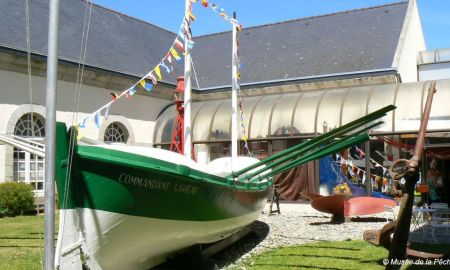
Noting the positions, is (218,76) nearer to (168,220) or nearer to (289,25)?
(289,25)

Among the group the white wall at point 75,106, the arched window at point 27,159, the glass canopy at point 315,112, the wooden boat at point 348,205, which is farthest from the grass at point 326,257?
the arched window at point 27,159

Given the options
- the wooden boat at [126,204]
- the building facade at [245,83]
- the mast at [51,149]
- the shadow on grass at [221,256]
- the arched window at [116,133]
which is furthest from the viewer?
the arched window at [116,133]

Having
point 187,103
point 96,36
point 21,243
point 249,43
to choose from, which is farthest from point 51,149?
point 249,43

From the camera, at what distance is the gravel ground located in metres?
7.82

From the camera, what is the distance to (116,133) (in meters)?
16.7

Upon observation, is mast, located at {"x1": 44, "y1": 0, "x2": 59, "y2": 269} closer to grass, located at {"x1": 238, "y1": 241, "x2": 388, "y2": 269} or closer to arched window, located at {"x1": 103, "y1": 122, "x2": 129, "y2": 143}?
grass, located at {"x1": 238, "y1": 241, "x2": 388, "y2": 269}

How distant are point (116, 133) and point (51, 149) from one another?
13057 mm

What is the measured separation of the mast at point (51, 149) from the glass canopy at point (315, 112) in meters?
11.0

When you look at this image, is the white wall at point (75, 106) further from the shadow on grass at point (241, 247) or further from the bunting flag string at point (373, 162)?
the bunting flag string at point (373, 162)

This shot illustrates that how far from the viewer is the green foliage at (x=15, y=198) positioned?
471 inches

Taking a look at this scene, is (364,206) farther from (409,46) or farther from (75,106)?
(409,46)

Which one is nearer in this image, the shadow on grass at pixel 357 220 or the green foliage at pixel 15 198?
the shadow on grass at pixel 357 220

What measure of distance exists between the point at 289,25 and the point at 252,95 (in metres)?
6.09

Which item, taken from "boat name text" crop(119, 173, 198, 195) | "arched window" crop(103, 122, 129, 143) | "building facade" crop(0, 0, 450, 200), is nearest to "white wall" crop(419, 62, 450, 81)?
"building facade" crop(0, 0, 450, 200)
